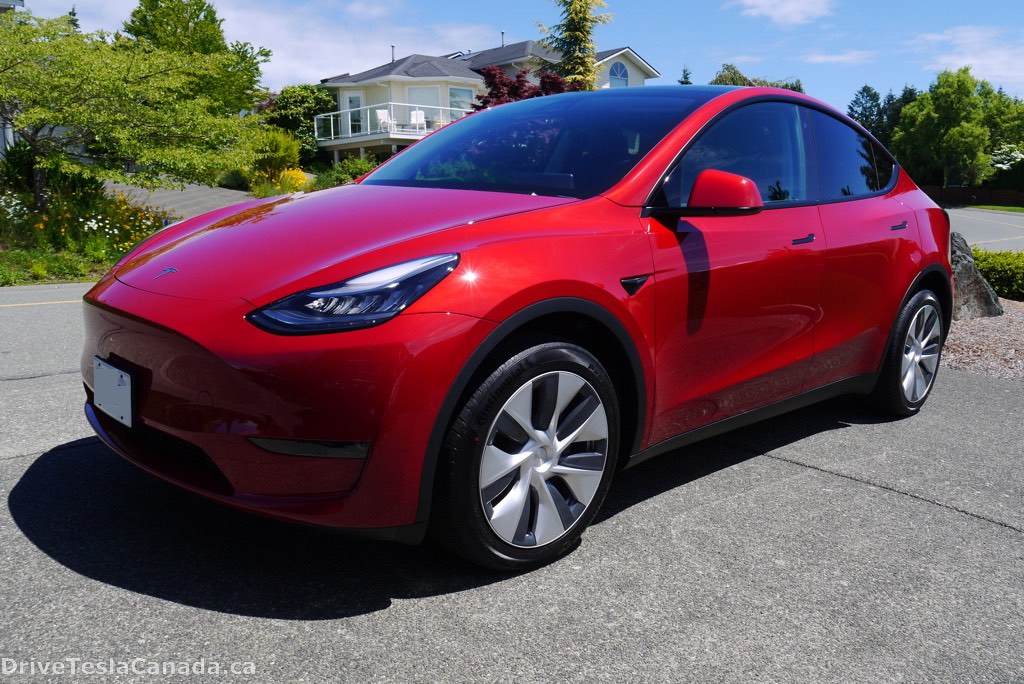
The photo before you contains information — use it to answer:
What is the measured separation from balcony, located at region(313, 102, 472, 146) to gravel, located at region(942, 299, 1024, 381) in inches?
1390

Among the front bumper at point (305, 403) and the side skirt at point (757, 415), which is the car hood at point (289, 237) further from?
the side skirt at point (757, 415)

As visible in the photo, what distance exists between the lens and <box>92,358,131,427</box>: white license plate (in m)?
2.71

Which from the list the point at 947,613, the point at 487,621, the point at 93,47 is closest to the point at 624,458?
the point at 487,621

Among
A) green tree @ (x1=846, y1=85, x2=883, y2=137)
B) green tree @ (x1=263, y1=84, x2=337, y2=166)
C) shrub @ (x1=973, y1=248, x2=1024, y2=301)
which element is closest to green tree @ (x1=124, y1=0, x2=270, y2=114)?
green tree @ (x1=263, y1=84, x2=337, y2=166)

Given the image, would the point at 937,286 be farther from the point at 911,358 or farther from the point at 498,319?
the point at 498,319

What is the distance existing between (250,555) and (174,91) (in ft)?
46.4

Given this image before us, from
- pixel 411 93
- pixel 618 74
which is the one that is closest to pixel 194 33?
pixel 411 93

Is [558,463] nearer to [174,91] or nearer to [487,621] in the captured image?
[487,621]

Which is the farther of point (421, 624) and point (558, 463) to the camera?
point (558, 463)

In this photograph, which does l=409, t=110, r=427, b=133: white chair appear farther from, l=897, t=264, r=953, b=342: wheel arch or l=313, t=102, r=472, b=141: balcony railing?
l=897, t=264, r=953, b=342: wheel arch

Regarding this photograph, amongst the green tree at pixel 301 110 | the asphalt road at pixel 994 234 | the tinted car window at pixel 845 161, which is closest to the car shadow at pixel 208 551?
the tinted car window at pixel 845 161

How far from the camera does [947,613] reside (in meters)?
2.71

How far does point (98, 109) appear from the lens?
1347 centimetres

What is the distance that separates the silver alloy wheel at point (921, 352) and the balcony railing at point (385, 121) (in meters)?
38.1
